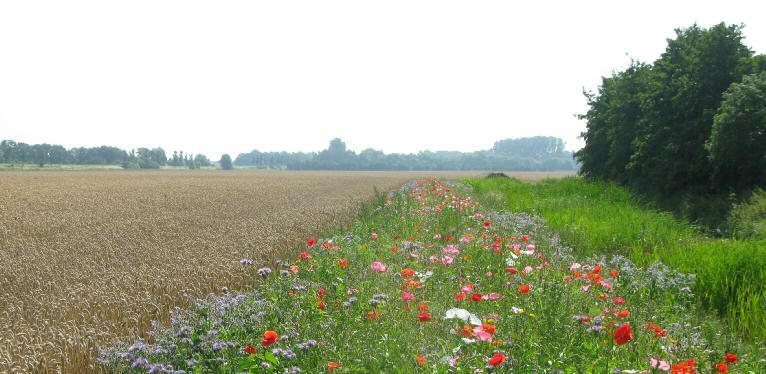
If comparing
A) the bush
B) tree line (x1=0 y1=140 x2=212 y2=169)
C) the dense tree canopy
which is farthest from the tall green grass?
tree line (x1=0 y1=140 x2=212 y2=169)

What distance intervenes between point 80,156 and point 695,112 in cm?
18550

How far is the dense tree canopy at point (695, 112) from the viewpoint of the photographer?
15742mm

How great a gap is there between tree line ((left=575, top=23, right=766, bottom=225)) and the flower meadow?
38.9 ft

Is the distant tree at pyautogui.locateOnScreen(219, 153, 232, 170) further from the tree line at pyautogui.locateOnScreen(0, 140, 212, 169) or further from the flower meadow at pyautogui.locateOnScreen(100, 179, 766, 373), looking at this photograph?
the flower meadow at pyautogui.locateOnScreen(100, 179, 766, 373)

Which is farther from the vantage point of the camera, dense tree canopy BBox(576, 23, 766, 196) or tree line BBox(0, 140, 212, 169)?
tree line BBox(0, 140, 212, 169)

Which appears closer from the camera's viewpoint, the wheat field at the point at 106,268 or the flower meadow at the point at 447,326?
the flower meadow at the point at 447,326

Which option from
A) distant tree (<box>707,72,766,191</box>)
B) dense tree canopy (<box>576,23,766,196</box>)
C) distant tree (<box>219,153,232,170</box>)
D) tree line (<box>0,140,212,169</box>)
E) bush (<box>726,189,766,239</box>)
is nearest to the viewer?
bush (<box>726,189,766,239</box>)

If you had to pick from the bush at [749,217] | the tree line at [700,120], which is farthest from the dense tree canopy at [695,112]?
the bush at [749,217]

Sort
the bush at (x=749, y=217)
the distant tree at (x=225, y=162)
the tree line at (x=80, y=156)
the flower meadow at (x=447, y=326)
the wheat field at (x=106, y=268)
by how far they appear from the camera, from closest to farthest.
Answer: the flower meadow at (x=447, y=326) → the wheat field at (x=106, y=268) → the bush at (x=749, y=217) → the tree line at (x=80, y=156) → the distant tree at (x=225, y=162)

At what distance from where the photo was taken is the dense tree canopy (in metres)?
15.7

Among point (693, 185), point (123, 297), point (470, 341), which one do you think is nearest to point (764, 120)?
point (693, 185)

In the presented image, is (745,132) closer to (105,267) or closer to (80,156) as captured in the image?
(105,267)

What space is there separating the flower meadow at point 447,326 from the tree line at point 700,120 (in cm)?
1186

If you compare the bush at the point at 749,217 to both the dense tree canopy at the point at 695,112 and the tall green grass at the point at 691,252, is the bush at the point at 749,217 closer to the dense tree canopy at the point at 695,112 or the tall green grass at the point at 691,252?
the tall green grass at the point at 691,252
